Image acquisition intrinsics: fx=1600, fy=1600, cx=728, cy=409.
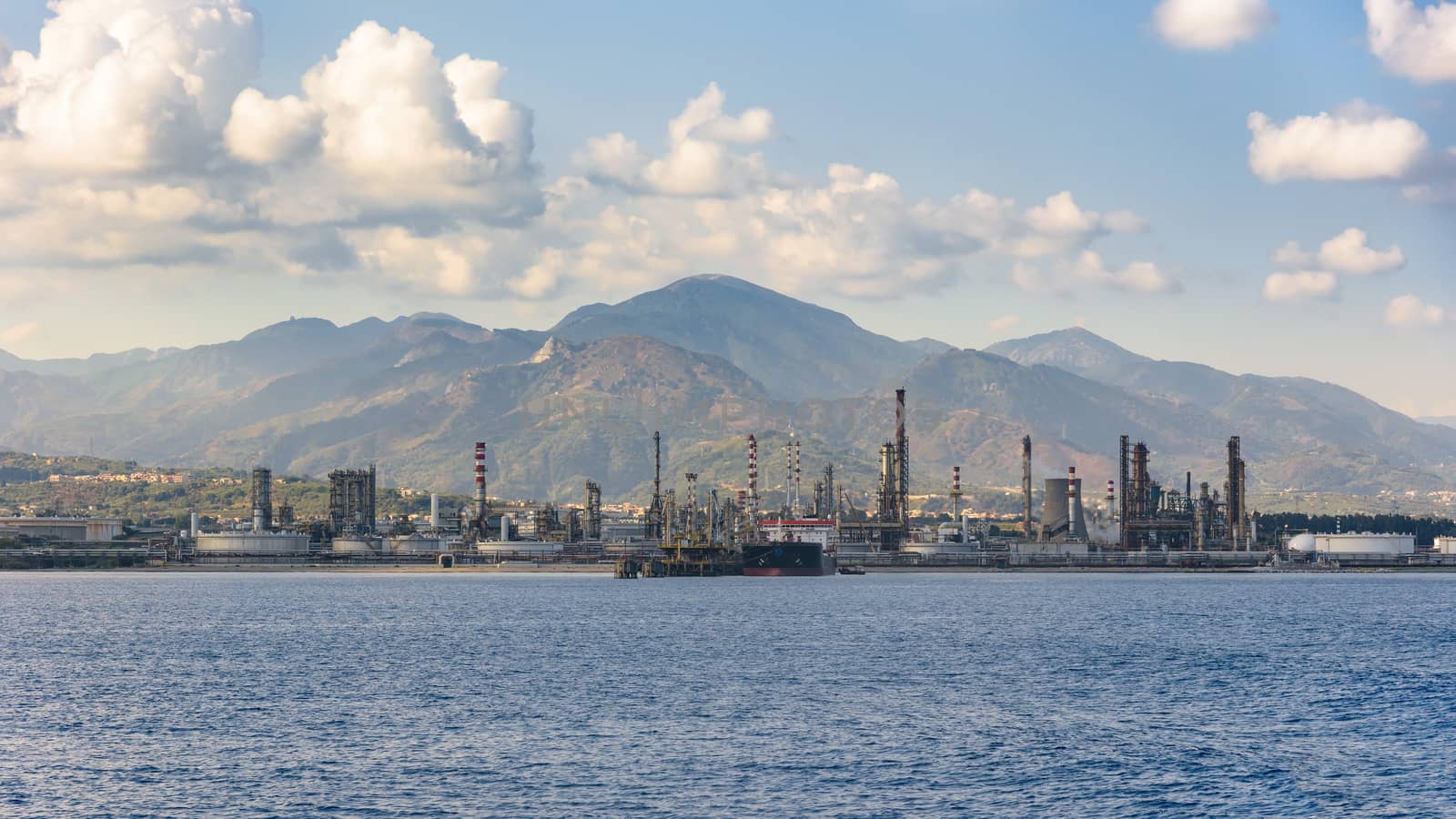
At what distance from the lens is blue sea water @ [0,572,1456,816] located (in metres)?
60.2

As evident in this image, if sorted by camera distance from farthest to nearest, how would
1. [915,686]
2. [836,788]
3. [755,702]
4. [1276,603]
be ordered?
[1276,603], [915,686], [755,702], [836,788]

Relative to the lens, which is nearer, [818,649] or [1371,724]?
[1371,724]

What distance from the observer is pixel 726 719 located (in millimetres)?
78188

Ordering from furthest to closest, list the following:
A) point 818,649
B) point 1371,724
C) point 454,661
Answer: point 818,649, point 454,661, point 1371,724

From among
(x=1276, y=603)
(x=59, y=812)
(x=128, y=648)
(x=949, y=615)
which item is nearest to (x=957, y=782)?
(x=59, y=812)

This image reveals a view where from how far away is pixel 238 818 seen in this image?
184 feet

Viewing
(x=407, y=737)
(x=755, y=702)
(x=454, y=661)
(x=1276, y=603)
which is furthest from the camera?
(x=1276, y=603)

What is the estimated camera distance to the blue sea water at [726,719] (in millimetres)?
60250

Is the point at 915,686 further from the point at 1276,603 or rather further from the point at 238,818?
the point at 1276,603

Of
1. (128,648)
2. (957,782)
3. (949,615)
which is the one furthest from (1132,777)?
(949,615)

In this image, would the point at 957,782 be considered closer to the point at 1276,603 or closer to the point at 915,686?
the point at 915,686

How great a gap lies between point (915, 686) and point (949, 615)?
216 feet

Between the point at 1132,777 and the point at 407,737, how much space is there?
3200 cm

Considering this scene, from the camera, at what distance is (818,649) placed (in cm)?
11362
